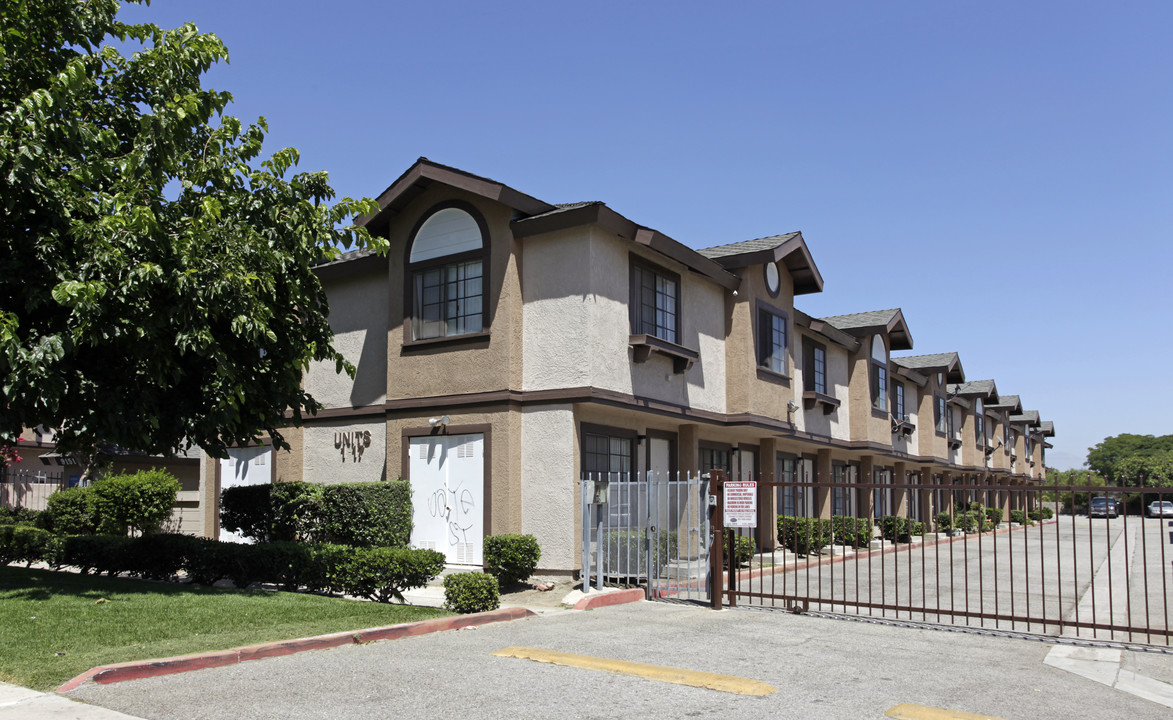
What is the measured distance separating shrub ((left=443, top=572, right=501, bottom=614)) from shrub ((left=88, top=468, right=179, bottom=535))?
33.5 ft

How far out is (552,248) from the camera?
1675 cm

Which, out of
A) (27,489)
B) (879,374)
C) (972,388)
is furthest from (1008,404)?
(27,489)

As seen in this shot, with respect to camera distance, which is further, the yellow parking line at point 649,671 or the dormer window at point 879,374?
the dormer window at point 879,374

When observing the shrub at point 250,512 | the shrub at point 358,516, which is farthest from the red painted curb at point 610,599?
the shrub at point 250,512

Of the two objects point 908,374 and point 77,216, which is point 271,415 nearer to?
point 77,216

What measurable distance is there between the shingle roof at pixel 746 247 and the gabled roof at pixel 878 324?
7.64 meters

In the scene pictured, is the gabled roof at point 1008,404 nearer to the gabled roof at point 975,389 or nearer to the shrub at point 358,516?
the gabled roof at point 975,389

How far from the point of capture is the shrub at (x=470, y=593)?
1213 cm

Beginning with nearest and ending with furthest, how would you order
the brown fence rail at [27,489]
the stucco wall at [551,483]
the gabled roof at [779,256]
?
the stucco wall at [551,483] → the gabled roof at [779,256] → the brown fence rail at [27,489]

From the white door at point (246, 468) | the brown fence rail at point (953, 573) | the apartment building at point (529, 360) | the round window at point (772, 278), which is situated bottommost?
the brown fence rail at point (953, 573)

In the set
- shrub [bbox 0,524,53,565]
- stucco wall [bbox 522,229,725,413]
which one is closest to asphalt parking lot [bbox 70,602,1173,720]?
stucco wall [bbox 522,229,725,413]

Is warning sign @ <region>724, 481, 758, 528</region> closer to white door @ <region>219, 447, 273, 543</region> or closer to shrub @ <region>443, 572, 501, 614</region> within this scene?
shrub @ <region>443, 572, 501, 614</region>

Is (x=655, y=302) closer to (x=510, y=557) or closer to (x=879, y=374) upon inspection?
(x=510, y=557)

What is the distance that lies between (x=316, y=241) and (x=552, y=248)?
432 cm
